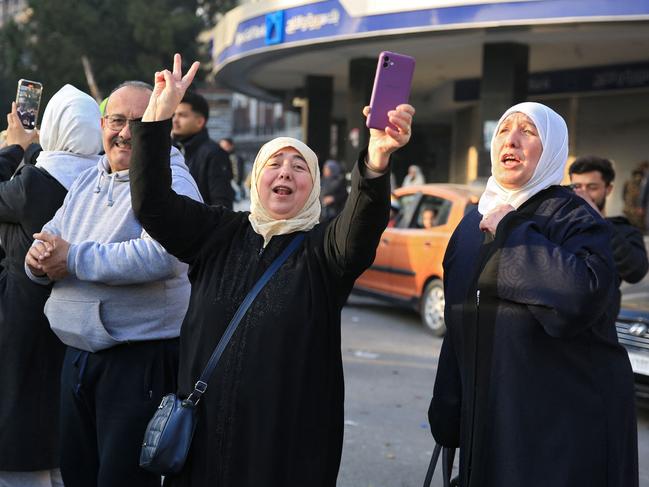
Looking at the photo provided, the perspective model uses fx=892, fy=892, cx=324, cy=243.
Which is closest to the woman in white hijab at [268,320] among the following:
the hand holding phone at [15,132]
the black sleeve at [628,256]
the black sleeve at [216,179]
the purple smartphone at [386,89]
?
the purple smartphone at [386,89]

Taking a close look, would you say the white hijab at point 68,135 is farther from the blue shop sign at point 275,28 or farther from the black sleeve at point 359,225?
the blue shop sign at point 275,28

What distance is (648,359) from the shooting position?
6180 mm

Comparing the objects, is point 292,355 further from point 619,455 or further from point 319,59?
point 319,59

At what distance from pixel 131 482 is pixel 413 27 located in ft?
41.6

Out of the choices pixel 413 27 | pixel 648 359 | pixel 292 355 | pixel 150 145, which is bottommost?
pixel 648 359

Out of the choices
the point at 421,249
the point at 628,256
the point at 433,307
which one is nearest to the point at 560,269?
the point at 628,256

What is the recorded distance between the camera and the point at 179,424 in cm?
267

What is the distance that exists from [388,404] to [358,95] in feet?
46.1

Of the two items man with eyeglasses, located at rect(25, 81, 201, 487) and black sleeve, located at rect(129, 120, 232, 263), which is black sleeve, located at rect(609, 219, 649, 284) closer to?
man with eyeglasses, located at rect(25, 81, 201, 487)

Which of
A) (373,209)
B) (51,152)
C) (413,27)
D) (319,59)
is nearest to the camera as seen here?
(373,209)

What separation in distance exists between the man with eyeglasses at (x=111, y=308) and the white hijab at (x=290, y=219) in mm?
495

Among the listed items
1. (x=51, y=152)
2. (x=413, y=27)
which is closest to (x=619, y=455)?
(x=51, y=152)

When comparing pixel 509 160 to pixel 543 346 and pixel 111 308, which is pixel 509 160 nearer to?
pixel 543 346

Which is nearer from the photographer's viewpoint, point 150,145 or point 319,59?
point 150,145
